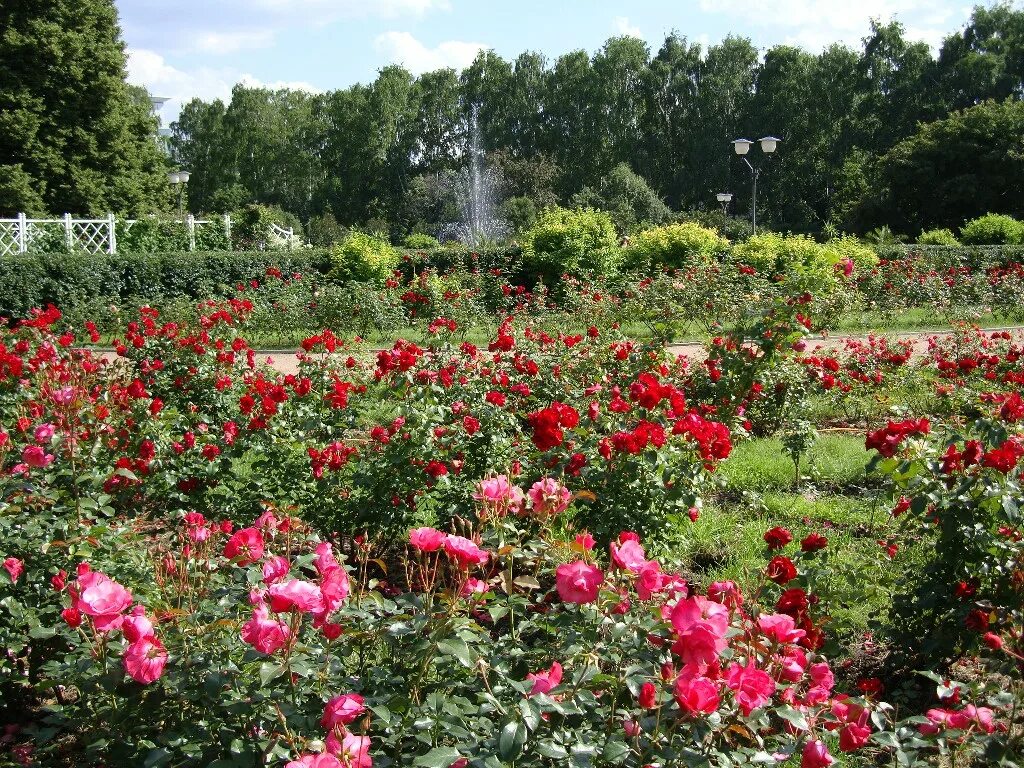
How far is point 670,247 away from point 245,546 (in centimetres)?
1239

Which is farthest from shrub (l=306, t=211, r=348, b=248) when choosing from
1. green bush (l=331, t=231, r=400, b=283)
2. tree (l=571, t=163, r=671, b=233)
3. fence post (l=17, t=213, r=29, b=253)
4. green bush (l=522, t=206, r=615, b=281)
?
green bush (l=522, t=206, r=615, b=281)

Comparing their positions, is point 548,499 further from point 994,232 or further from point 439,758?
point 994,232

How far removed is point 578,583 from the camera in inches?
63.1

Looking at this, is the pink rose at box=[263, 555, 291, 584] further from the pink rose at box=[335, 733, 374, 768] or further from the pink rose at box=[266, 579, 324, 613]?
the pink rose at box=[335, 733, 374, 768]

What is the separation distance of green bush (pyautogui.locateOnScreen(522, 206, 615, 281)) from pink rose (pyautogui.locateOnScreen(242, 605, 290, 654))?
11.6 metres

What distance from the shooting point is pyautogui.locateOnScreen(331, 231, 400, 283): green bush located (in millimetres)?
13758

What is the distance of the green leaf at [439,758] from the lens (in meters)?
1.40

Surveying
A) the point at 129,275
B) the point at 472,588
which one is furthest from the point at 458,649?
the point at 129,275

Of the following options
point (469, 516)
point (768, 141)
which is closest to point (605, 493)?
point (469, 516)

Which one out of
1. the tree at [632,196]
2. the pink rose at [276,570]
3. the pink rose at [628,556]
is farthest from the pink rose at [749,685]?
the tree at [632,196]

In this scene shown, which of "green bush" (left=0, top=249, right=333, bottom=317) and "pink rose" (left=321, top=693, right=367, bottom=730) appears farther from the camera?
"green bush" (left=0, top=249, right=333, bottom=317)

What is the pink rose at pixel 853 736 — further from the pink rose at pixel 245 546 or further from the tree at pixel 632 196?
the tree at pixel 632 196

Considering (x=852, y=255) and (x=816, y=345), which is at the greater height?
(x=852, y=255)

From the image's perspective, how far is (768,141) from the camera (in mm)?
21375
